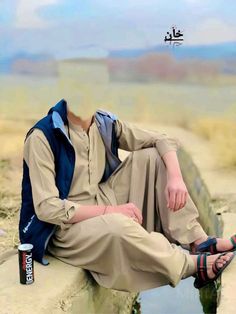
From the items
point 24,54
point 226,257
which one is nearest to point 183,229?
point 226,257

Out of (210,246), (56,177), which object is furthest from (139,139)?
(210,246)

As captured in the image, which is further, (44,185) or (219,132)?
(219,132)

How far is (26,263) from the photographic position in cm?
246

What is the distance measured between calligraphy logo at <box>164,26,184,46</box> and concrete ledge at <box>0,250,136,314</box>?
7.38ft

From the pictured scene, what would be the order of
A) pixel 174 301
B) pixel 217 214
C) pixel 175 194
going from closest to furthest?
pixel 175 194, pixel 174 301, pixel 217 214

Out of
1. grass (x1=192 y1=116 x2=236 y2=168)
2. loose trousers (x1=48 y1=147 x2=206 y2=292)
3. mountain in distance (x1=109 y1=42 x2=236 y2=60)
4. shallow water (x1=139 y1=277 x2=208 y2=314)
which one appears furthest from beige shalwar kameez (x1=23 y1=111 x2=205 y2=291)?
grass (x1=192 y1=116 x2=236 y2=168)

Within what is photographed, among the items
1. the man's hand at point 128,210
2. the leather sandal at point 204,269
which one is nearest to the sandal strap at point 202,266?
the leather sandal at point 204,269

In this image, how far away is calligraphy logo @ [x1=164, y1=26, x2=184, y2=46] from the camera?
4.54 meters

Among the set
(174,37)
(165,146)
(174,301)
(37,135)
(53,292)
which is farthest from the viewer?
(174,37)

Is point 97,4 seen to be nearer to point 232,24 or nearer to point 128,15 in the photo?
point 128,15

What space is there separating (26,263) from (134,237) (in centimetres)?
43

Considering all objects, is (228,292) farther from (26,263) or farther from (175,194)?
(26,263)

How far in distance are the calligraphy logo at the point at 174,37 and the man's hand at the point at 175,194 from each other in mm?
2036

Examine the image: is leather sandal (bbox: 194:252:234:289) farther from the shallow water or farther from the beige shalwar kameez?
the shallow water
